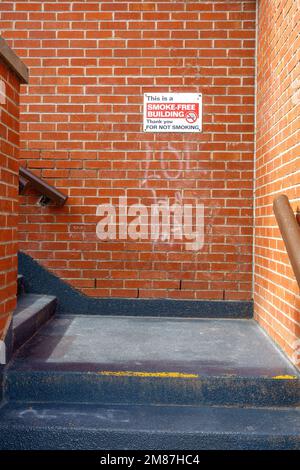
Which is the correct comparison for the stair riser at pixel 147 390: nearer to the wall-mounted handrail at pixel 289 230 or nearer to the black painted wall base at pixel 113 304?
the wall-mounted handrail at pixel 289 230

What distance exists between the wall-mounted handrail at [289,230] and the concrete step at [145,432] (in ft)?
2.22

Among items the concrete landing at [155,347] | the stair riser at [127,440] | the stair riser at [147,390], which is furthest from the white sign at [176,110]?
the stair riser at [127,440]

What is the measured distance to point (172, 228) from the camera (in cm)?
393

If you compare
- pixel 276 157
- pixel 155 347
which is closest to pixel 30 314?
pixel 155 347

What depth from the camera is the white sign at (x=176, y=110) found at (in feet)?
12.8

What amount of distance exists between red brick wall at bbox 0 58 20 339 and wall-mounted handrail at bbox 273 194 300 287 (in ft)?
4.56

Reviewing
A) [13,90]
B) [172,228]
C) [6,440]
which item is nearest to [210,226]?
[172,228]

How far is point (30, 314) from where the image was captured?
3.16 metres

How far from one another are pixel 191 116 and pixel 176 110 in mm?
131

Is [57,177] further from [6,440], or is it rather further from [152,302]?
[6,440]

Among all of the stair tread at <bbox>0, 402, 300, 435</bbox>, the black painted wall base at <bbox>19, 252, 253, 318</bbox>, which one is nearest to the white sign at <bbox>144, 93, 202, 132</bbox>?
the black painted wall base at <bbox>19, 252, 253, 318</bbox>

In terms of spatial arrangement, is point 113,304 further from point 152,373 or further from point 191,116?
point 191,116

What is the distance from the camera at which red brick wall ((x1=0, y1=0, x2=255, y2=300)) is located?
3.93 m
